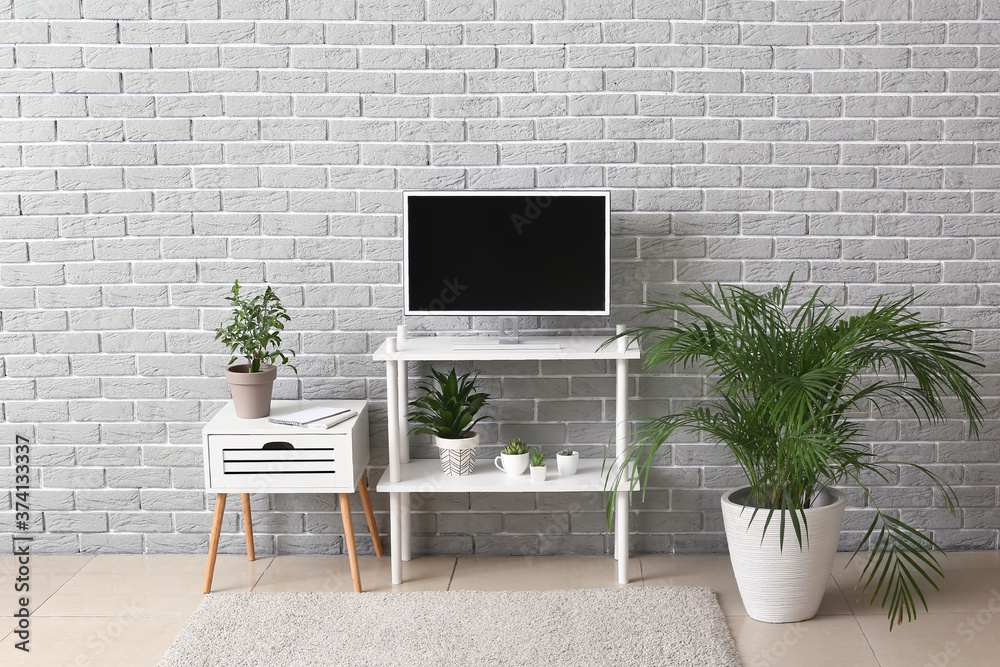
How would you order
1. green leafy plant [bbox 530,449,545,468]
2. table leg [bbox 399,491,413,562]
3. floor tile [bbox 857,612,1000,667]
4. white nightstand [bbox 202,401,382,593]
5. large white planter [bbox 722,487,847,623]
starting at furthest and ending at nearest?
1. table leg [bbox 399,491,413,562]
2. green leafy plant [bbox 530,449,545,468]
3. white nightstand [bbox 202,401,382,593]
4. large white planter [bbox 722,487,847,623]
5. floor tile [bbox 857,612,1000,667]

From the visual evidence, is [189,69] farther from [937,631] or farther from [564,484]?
[937,631]

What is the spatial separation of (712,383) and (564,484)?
0.65 meters

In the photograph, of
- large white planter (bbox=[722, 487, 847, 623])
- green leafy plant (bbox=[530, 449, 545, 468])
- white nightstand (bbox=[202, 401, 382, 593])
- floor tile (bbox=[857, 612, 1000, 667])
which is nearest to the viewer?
floor tile (bbox=[857, 612, 1000, 667])

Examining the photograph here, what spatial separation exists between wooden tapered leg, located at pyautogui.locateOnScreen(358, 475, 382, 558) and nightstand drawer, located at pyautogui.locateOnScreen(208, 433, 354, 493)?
9.8 inches

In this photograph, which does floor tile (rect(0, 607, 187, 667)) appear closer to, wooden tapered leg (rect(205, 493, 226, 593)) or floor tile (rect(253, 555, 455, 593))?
wooden tapered leg (rect(205, 493, 226, 593))

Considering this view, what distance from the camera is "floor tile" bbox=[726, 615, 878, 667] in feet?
7.83

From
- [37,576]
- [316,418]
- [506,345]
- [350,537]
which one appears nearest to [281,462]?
[316,418]

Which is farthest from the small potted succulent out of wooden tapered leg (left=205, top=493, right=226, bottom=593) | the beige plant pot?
wooden tapered leg (left=205, top=493, right=226, bottom=593)

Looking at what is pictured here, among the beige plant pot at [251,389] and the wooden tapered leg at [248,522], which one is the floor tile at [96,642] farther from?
the beige plant pot at [251,389]

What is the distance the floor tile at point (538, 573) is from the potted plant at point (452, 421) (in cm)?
36

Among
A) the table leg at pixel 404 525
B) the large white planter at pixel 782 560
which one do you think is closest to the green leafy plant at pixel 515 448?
the table leg at pixel 404 525

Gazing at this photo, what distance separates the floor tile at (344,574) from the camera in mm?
2871

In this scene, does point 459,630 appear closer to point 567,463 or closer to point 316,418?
point 567,463

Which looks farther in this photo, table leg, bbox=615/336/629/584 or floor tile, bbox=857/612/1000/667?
table leg, bbox=615/336/629/584
